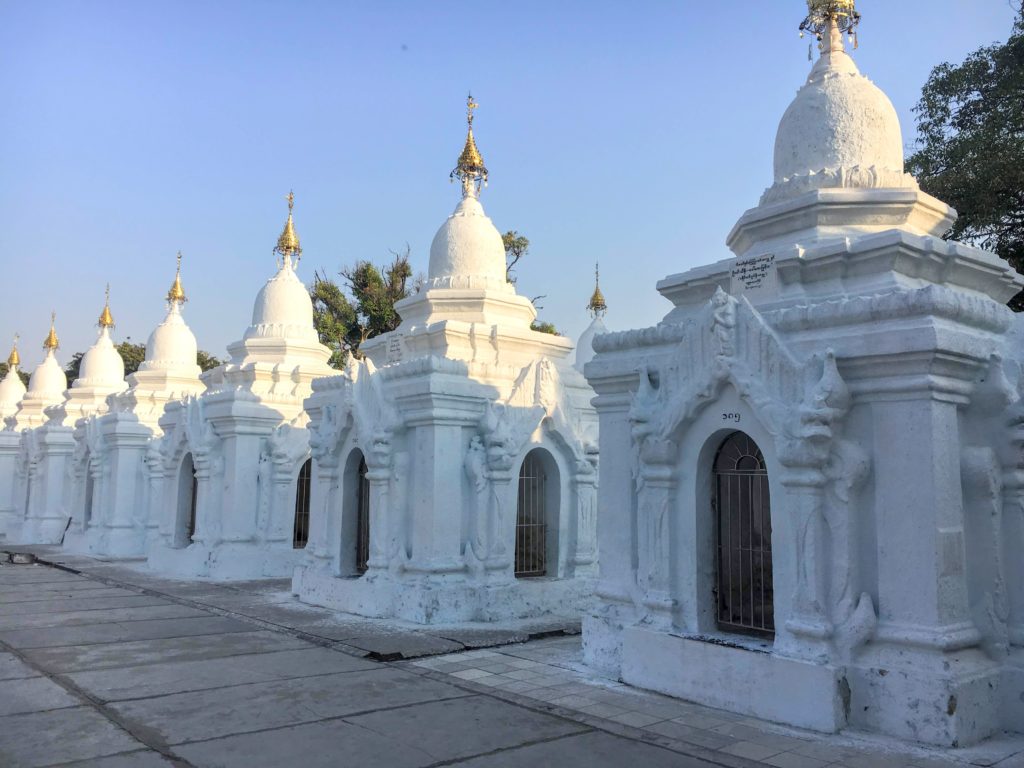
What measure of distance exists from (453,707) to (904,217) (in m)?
6.34

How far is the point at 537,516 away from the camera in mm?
13617

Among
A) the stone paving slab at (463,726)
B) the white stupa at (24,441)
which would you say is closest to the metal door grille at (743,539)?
the stone paving slab at (463,726)

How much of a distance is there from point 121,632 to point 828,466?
29.3 feet

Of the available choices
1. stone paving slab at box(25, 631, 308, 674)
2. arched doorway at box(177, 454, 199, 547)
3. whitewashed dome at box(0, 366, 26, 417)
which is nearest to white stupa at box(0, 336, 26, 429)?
whitewashed dome at box(0, 366, 26, 417)

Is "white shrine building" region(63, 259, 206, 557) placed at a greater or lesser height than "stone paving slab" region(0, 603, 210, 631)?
greater

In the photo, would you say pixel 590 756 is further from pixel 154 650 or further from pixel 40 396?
pixel 40 396

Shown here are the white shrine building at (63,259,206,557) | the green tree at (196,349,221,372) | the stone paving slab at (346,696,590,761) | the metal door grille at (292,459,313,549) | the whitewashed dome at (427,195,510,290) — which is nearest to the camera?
the stone paving slab at (346,696,590,761)

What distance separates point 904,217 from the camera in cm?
865

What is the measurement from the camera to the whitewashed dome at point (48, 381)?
108ft

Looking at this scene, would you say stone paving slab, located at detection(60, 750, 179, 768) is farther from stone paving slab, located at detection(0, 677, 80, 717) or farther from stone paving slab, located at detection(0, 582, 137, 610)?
stone paving slab, located at detection(0, 582, 137, 610)

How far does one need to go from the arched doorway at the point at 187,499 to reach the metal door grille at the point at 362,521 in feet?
22.2

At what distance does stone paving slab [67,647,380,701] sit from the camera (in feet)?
26.9

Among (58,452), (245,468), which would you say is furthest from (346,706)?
(58,452)

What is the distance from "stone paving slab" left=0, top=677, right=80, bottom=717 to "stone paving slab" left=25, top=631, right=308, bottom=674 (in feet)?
1.81
